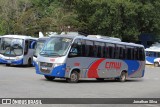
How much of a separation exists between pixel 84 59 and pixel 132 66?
6.20 meters

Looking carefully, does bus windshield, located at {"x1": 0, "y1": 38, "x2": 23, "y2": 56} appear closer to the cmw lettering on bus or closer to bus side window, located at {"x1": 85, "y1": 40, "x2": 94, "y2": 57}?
the cmw lettering on bus

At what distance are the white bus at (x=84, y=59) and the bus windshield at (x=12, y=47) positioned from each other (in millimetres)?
10880

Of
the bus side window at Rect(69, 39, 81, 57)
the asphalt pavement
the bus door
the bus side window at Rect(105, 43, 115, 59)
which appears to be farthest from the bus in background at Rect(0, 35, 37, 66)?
the bus side window at Rect(69, 39, 81, 57)

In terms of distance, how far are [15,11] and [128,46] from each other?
2839cm

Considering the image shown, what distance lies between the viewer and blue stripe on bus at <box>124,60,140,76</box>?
29.0 m

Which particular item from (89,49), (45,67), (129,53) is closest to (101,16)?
(129,53)

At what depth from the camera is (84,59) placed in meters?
24.2

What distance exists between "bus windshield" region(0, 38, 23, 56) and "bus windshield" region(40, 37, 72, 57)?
13.1 meters

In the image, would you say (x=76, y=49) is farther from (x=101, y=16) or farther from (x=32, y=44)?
(x=101, y=16)

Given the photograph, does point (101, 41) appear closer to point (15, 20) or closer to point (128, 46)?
point (128, 46)

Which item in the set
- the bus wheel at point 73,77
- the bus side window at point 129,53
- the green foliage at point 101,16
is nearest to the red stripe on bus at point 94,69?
the bus wheel at point 73,77

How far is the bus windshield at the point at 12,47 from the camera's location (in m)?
36.1

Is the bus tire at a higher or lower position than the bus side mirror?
lower

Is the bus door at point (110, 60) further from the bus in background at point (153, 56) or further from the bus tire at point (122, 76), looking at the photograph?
the bus in background at point (153, 56)
